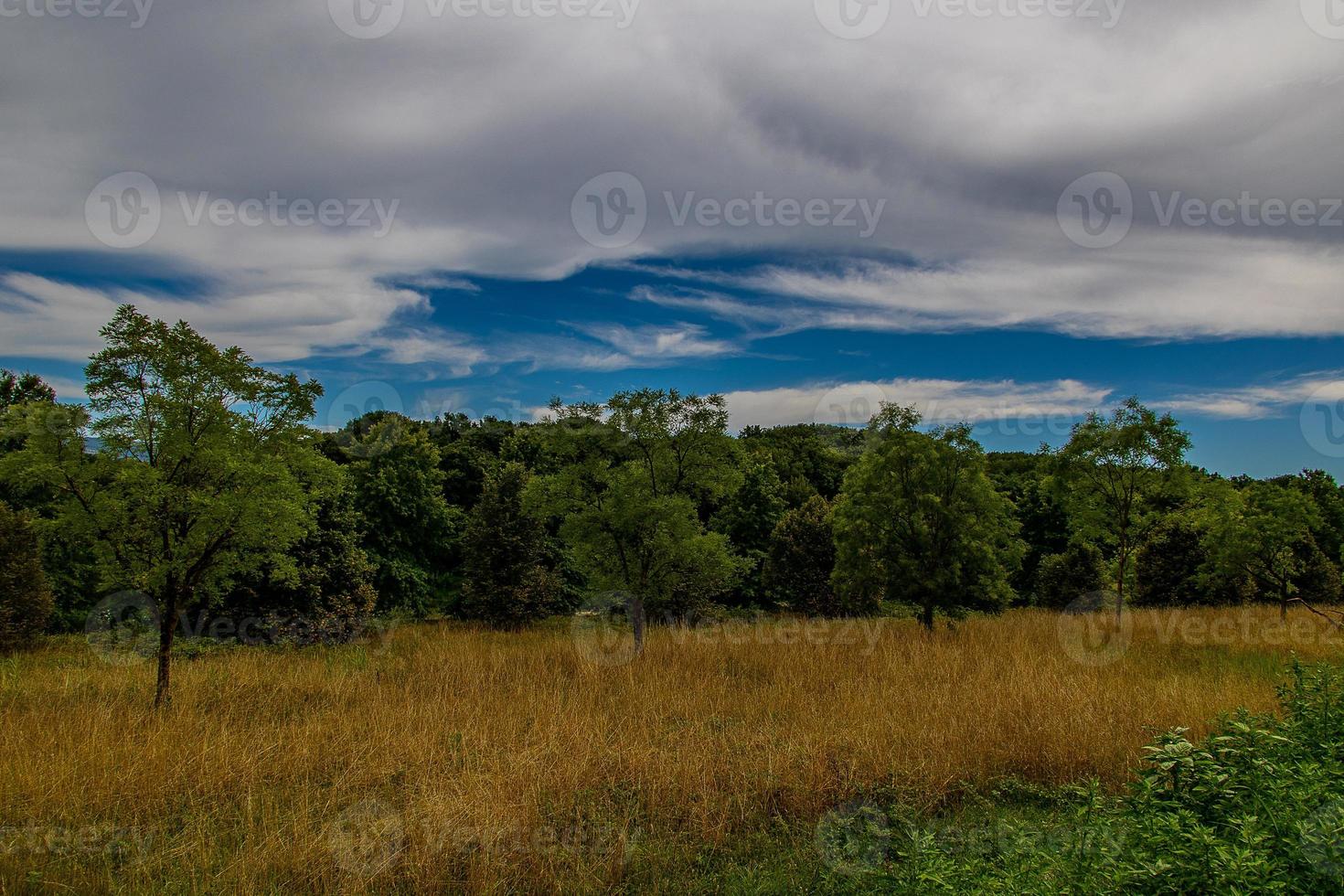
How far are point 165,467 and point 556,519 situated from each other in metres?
21.5

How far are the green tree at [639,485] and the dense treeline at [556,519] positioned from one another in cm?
5

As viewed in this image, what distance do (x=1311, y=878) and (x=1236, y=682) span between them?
9.02m

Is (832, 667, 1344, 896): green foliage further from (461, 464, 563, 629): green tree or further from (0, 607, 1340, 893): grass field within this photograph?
(461, 464, 563, 629): green tree

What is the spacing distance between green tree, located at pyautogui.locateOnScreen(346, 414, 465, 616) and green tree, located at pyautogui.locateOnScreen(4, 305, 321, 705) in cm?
1791

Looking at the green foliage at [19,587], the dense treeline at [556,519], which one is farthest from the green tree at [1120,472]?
the green foliage at [19,587]

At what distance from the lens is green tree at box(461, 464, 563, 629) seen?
22734 millimetres

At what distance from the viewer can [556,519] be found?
29.3 meters

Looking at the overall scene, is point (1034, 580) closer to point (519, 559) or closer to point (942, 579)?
point (942, 579)

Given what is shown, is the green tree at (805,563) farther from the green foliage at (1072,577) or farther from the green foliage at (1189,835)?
the green foliage at (1189,835)

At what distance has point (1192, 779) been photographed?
424cm

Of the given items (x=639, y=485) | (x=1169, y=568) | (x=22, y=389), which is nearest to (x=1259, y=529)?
(x=1169, y=568)

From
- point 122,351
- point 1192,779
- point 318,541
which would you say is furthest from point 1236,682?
point 318,541

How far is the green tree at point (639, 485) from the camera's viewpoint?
43.3 ft

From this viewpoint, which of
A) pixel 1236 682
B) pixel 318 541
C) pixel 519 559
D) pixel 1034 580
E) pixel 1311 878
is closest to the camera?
pixel 1311 878
